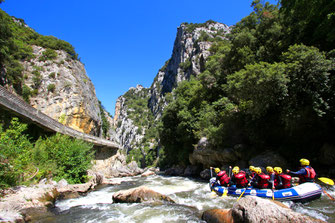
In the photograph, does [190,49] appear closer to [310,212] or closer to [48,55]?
[48,55]

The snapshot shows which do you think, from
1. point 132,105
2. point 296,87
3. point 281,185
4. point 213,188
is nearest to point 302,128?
point 296,87

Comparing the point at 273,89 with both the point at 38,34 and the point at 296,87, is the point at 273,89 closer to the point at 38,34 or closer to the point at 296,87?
the point at 296,87

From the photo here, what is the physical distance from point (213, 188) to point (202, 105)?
621 inches

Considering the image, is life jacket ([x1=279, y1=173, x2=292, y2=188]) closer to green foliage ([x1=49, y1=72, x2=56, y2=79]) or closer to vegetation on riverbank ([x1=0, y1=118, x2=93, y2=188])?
vegetation on riverbank ([x1=0, y1=118, x2=93, y2=188])

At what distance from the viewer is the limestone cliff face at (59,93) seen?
21016 mm

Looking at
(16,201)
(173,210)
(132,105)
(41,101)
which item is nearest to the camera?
(16,201)

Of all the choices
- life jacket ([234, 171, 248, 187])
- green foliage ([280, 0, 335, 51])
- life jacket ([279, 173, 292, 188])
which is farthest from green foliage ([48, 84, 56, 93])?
green foliage ([280, 0, 335, 51])

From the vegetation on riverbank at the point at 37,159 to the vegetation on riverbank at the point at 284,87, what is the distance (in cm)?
1167

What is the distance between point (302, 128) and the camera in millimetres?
12328

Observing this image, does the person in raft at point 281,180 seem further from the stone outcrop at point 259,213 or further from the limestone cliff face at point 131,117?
the limestone cliff face at point 131,117

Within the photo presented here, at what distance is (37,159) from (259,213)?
463 inches

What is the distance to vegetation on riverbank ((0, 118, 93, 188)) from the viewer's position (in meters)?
6.99

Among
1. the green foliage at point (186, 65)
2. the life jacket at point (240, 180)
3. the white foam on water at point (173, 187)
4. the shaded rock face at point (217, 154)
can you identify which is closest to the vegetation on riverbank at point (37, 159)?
the white foam on water at point (173, 187)

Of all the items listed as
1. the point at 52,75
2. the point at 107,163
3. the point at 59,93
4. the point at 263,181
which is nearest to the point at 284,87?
the point at 263,181
